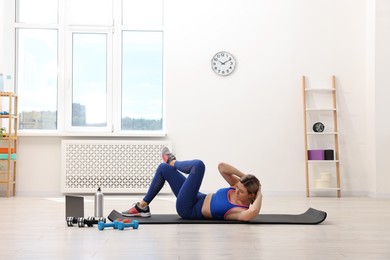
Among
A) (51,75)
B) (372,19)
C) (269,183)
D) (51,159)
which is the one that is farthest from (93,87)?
(372,19)

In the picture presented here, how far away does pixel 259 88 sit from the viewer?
737 cm

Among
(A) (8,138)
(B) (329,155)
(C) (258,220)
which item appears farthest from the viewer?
(B) (329,155)

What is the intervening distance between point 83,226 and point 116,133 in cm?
341

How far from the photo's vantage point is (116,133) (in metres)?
7.35

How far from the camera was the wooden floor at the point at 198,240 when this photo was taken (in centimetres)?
285

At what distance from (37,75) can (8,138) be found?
1.12 metres

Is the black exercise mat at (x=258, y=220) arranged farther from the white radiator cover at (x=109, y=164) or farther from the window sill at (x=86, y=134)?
the window sill at (x=86, y=134)

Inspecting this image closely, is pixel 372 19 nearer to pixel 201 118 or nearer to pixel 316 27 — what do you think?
pixel 316 27

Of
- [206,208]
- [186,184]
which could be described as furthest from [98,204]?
[206,208]

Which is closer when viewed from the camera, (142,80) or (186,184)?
(186,184)

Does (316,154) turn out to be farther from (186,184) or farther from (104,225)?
(104,225)

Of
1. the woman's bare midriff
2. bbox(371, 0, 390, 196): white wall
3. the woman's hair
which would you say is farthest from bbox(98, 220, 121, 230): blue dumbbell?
bbox(371, 0, 390, 196): white wall

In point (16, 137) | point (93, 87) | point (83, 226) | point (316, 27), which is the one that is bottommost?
point (83, 226)

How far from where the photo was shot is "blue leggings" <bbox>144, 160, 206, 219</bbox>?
4.17 meters
